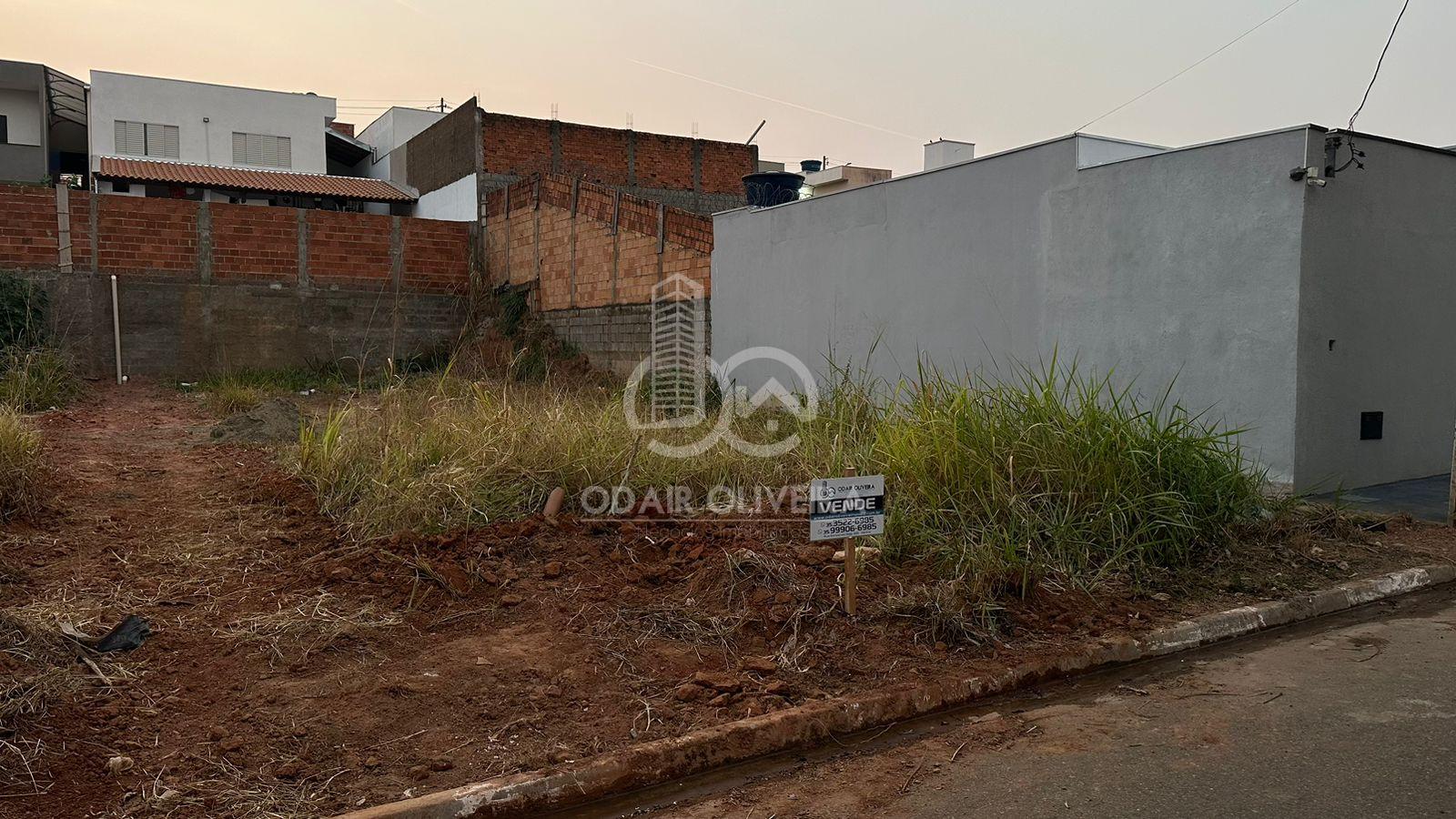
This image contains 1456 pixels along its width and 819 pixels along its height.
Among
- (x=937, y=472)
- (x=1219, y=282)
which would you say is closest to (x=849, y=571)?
(x=937, y=472)

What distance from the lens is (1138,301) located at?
342 inches

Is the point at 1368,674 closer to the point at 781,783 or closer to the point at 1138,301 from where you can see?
the point at 781,783

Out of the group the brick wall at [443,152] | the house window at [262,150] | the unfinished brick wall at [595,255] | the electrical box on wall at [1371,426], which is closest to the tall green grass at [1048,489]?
the electrical box on wall at [1371,426]

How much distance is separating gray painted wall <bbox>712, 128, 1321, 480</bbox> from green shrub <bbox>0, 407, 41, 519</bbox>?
7.77m

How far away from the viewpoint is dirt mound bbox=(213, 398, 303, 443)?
986 cm

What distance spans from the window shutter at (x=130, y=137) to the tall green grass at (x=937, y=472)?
2919cm

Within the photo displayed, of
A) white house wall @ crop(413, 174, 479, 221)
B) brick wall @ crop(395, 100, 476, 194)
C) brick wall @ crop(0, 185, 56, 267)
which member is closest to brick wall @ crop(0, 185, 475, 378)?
brick wall @ crop(0, 185, 56, 267)

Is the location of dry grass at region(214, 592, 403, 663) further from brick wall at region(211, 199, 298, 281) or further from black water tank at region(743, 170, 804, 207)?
brick wall at region(211, 199, 298, 281)

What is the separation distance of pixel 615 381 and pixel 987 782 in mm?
12020

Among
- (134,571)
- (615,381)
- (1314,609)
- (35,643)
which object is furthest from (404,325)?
(1314,609)

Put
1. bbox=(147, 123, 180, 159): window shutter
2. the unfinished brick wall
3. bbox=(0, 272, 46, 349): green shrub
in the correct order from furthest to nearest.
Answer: bbox=(147, 123, 180, 159): window shutter < bbox=(0, 272, 46, 349): green shrub < the unfinished brick wall

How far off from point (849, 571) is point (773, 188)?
1054 centimetres

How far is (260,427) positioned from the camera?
1029cm

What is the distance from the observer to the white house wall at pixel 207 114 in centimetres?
3053
